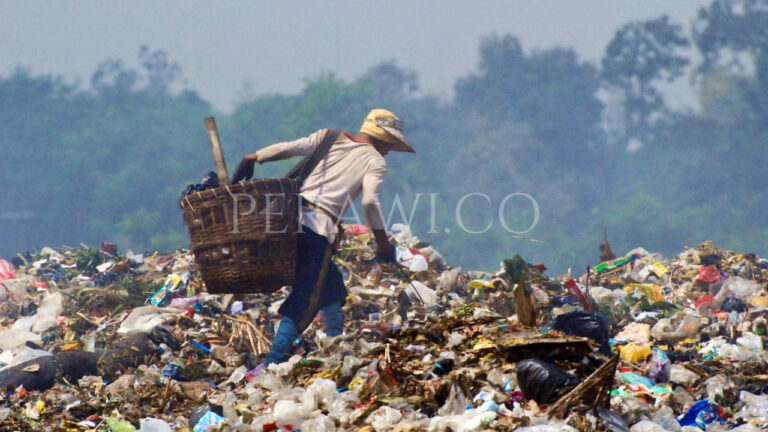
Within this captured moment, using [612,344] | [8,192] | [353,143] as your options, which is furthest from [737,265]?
[8,192]

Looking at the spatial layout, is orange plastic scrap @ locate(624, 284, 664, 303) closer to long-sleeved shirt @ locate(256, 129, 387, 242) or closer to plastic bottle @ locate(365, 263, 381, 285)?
plastic bottle @ locate(365, 263, 381, 285)

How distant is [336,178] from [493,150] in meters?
36.3

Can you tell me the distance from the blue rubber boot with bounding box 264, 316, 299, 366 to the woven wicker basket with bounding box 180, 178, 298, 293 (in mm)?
279

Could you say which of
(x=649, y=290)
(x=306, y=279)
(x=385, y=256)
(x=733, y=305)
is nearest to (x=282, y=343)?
(x=306, y=279)

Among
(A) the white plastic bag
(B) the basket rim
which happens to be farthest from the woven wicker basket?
(A) the white plastic bag

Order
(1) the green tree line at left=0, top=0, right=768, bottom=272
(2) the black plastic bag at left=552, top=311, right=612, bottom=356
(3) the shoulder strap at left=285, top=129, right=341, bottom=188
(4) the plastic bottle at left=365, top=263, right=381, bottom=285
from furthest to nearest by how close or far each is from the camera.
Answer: (1) the green tree line at left=0, top=0, right=768, bottom=272 → (4) the plastic bottle at left=365, top=263, right=381, bottom=285 → (3) the shoulder strap at left=285, top=129, right=341, bottom=188 → (2) the black plastic bag at left=552, top=311, right=612, bottom=356

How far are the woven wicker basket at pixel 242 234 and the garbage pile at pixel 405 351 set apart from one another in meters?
0.52

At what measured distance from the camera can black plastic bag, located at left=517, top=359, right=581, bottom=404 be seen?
3867 mm

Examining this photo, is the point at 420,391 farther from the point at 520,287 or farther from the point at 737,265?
the point at 737,265

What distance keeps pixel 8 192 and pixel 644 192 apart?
84.7 feet

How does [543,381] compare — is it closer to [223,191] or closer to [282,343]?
[282,343]

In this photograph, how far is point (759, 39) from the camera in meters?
38.6

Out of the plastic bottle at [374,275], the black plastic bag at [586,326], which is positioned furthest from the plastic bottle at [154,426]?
the plastic bottle at [374,275]

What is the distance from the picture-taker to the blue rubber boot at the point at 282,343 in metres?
5.30
